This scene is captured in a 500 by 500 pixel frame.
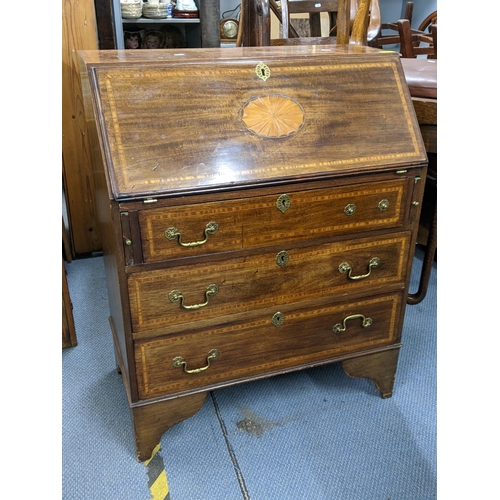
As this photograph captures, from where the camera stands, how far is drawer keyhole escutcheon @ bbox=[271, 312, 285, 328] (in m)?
1.47

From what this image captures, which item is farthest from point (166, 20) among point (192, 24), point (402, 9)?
A: point (402, 9)

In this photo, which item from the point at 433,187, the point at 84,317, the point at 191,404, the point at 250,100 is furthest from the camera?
the point at 433,187

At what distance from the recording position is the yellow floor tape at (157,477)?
4.71 ft

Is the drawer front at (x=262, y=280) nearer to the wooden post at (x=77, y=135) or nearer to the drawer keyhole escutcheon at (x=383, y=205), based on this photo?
the drawer keyhole escutcheon at (x=383, y=205)

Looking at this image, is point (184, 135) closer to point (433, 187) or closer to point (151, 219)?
point (151, 219)

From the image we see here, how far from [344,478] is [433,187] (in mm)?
1558

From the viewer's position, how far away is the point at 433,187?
8.27 feet

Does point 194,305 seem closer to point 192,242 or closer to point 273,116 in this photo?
point 192,242

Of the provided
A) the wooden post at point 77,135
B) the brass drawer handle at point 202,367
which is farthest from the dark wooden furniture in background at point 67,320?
the brass drawer handle at point 202,367

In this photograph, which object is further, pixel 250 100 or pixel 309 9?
pixel 309 9

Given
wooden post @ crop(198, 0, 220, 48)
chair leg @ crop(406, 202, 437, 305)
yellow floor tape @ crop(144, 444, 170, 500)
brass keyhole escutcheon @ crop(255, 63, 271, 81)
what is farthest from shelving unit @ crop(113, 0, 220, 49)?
yellow floor tape @ crop(144, 444, 170, 500)

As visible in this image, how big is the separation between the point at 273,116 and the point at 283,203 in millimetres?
228

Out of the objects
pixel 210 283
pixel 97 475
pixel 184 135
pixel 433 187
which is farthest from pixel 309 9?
pixel 97 475

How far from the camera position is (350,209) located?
1378mm
